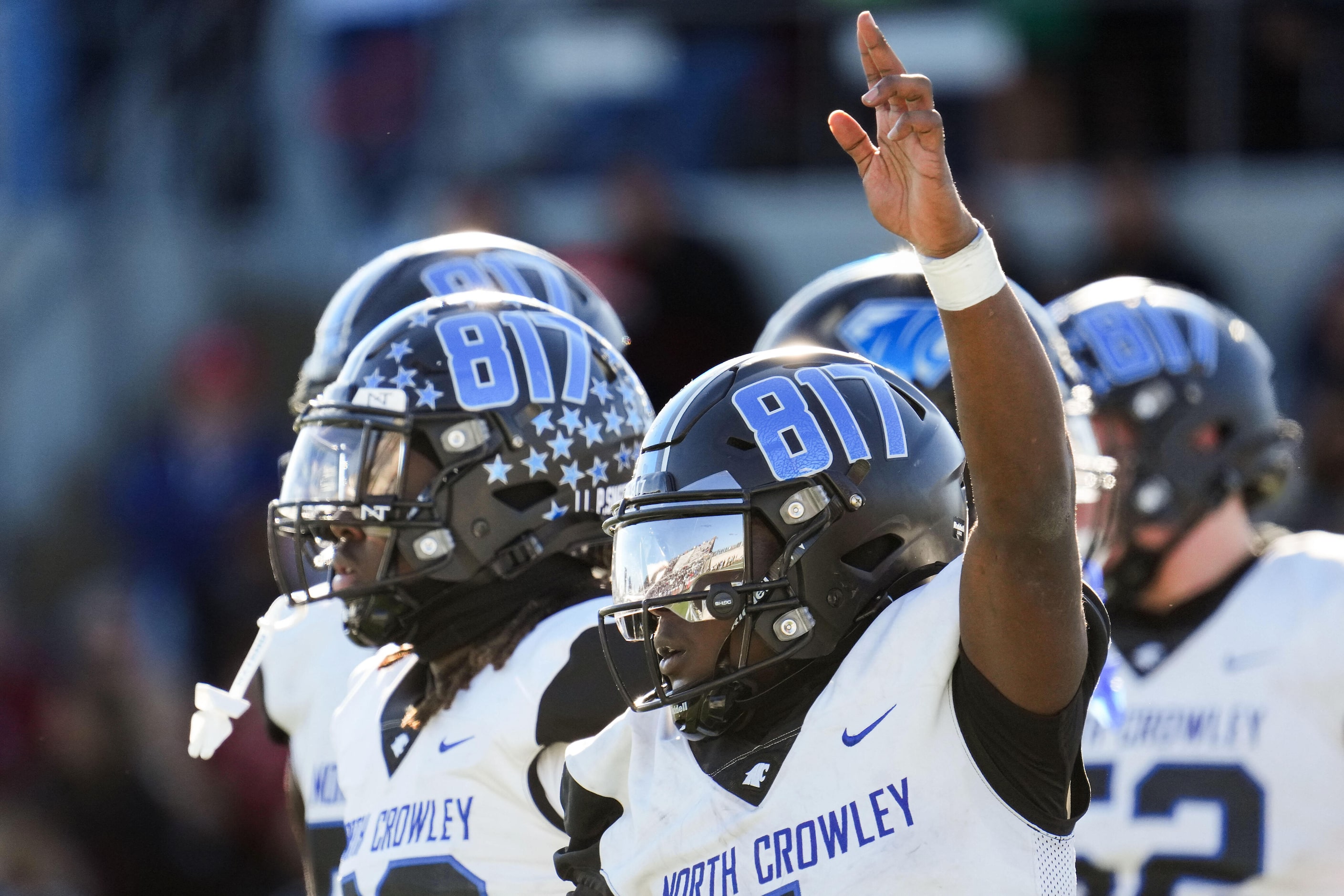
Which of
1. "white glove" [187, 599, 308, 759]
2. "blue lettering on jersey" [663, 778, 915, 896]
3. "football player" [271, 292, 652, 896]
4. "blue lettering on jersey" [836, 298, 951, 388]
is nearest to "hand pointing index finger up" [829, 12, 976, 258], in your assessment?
"blue lettering on jersey" [663, 778, 915, 896]

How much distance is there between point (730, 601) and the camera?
2.36m

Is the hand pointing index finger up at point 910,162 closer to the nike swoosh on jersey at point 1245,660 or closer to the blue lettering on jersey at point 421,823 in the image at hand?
the blue lettering on jersey at point 421,823

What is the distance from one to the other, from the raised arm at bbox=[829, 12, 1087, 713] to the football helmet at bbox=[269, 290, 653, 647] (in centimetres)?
122

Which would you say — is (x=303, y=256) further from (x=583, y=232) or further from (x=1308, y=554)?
(x=1308, y=554)

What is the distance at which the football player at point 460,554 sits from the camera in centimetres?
297

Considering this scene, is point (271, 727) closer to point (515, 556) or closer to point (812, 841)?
point (515, 556)

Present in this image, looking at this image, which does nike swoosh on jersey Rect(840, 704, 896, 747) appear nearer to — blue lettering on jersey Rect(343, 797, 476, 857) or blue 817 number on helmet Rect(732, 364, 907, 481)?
blue 817 number on helmet Rect(732, 364, 907, 481)

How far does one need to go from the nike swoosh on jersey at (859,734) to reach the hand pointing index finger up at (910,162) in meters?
0.58

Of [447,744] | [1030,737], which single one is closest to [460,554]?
[447,744]

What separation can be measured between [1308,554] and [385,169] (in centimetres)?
586

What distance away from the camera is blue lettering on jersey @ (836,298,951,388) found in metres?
3.60

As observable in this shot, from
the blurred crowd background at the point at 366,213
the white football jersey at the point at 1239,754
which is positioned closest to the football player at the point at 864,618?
the white football jersey at the point at 1239,754

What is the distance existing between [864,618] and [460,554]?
0.93 metres

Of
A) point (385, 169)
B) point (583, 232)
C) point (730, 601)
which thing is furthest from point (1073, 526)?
point (385, 169)
